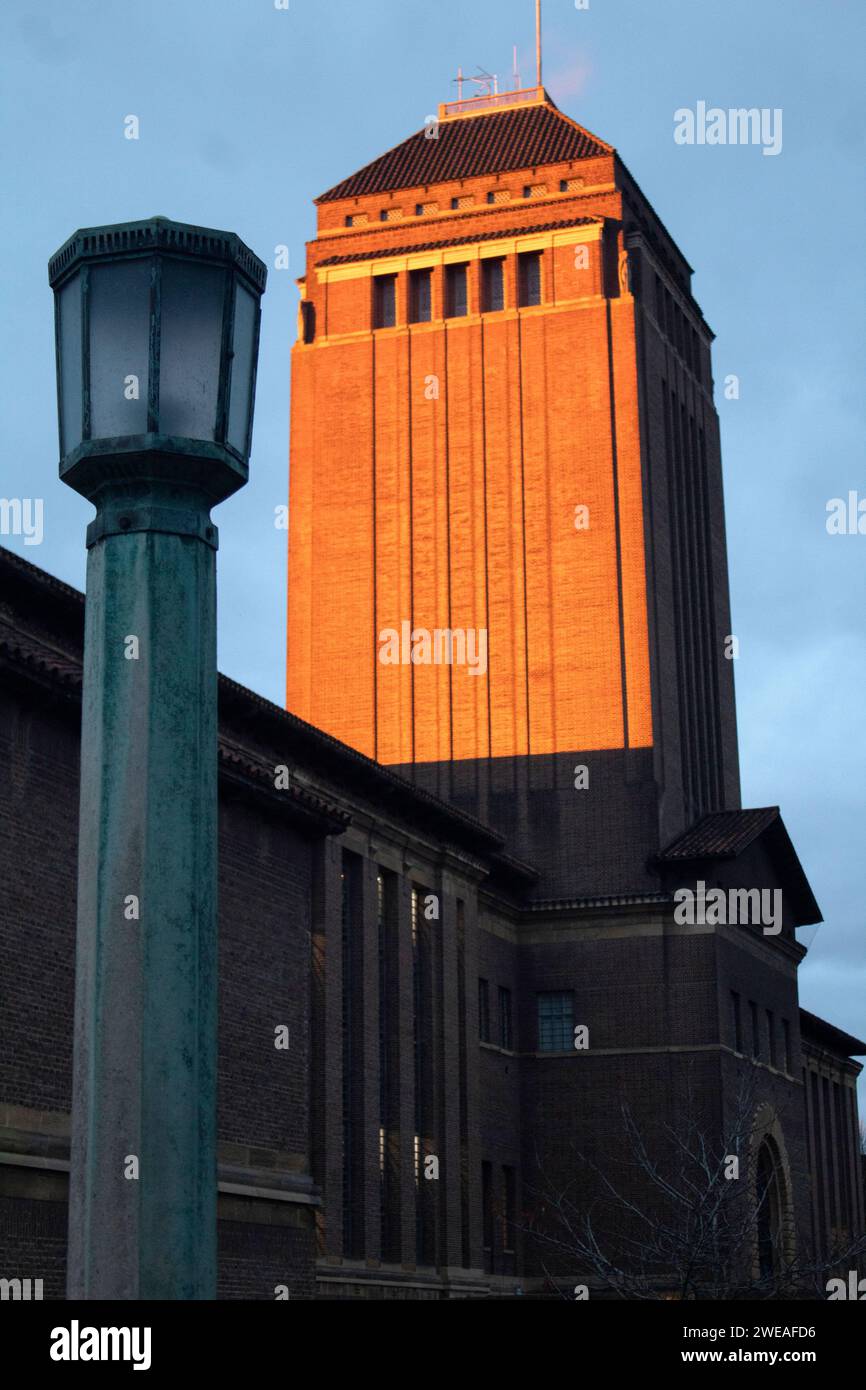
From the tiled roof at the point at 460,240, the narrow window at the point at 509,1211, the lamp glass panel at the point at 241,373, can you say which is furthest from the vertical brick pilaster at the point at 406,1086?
the lamp glass panel at the point at 241,373

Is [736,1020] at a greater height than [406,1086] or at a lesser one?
greater

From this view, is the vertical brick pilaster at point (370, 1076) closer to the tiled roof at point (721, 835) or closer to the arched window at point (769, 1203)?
the tiled roof at point (721, 835)

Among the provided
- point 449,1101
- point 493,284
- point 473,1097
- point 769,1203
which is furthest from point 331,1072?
point 493,284

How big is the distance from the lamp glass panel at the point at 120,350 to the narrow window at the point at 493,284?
160 ft

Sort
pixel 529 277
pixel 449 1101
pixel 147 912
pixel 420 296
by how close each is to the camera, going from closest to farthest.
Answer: pixel 147 912
pixel 449 1101
pixel 529 277
pixel 420 296

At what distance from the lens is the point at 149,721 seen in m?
4.30

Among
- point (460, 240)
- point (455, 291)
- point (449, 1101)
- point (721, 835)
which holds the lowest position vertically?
point (449, 1101)

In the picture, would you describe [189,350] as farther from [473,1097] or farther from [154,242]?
[473,1097]

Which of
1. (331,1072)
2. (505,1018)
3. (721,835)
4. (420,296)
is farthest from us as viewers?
(420,296)

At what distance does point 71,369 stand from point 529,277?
49.1m

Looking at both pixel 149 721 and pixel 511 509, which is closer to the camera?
pixel 149 721

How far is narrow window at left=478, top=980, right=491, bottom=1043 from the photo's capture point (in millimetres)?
45125

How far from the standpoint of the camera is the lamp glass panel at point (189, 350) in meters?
4.47
